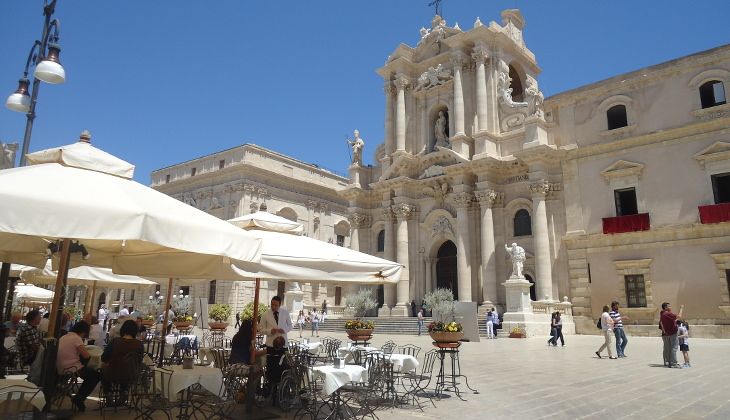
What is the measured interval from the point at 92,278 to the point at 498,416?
9941mm

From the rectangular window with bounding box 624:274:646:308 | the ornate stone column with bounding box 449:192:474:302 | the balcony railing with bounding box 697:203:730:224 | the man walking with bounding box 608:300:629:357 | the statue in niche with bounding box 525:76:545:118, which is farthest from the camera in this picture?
the ornate stone column with bounding box 449:192:474:302

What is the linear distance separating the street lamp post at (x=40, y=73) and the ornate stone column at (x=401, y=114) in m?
25.1

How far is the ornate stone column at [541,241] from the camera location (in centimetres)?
2497

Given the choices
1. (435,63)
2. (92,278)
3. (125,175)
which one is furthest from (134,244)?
(435,63)

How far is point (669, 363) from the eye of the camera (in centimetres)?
1213

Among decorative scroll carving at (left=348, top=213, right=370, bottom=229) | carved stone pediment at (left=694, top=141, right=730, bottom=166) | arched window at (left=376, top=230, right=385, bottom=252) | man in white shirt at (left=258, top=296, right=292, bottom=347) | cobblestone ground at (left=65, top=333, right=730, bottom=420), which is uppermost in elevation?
carved stone pediment at (left=694, top=141, right=730, bottom=166)

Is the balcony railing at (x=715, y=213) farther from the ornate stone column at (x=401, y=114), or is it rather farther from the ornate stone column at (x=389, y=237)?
the ornate stone column at (x=401, y=114)

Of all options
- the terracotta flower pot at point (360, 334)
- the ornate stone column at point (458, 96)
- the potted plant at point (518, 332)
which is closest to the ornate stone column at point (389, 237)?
the ornate stone column at point (458, 96)

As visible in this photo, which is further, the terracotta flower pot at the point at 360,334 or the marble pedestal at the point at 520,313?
the marble pedestal at the point at 520,313

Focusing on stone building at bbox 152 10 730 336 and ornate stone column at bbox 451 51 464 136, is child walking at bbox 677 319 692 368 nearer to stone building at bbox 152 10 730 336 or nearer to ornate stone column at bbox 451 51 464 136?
stone building at bbox 152 10 730 336

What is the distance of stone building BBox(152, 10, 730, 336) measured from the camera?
22.0 m

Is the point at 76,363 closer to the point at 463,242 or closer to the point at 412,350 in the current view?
the point at 412,350

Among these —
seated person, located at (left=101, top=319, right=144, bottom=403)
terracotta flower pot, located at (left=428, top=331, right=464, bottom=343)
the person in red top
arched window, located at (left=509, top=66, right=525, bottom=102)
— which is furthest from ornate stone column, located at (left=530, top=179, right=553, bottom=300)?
seated person, located at (left=101, top=319, right=144, bottom=403)

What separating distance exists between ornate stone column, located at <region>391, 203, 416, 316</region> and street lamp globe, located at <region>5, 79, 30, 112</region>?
23.5 meters
